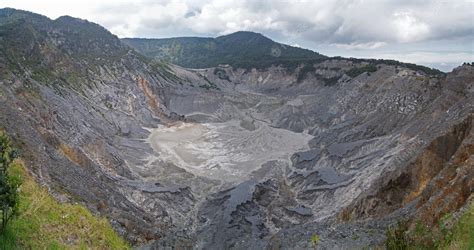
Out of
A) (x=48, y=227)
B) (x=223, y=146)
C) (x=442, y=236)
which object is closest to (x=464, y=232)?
(x=442, y=236)

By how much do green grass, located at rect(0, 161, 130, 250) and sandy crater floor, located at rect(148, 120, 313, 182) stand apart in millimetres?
33027

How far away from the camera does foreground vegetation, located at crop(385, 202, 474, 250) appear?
11.8 m

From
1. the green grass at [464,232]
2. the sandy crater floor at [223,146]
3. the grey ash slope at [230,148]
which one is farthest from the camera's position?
the sandy crater floor at [223,146]

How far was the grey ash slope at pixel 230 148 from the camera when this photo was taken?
2961 cm

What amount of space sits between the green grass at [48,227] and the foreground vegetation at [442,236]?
11560 millimetres

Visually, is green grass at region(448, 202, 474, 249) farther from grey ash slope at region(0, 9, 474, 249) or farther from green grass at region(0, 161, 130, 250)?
green grass at region(0, 161, 130, 250)

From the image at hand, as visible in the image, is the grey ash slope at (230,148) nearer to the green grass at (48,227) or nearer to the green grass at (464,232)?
the green grass at (464,232)

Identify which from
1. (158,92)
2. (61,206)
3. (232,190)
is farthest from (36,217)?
(158,92)

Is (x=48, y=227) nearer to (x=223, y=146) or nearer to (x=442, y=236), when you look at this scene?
(x=442, y=236)

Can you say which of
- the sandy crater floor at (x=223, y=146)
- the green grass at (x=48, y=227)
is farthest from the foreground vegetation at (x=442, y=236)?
the sandy crater floor at (x=223, y=146)

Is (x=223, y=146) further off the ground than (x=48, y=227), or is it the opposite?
(x=48, y=227)

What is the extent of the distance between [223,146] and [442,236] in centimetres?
6017

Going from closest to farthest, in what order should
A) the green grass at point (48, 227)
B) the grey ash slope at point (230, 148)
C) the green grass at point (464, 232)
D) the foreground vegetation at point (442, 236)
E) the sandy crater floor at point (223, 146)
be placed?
1. the foreground vegetation at point (442, 236)
2. the green grass at point (464, 232)
3. the green grass at point (48, 227)
4. the grey ash slope at point (230, 148)
5. the sandy crater floor at point (223, 146)

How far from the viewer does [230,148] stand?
7131cm
